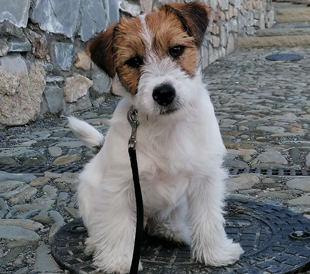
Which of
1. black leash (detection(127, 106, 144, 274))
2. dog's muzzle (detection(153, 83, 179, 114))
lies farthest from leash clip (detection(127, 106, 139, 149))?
dog's muzzle (detection(153, 83, 179, 114))

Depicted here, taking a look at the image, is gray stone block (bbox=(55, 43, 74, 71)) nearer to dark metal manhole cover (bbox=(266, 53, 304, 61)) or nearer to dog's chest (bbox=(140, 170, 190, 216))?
dog's chest (bbox=(140, 170, 190, 216))

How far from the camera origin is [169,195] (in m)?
2.42

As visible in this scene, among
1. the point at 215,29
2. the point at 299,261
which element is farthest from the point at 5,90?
the point at 215,29

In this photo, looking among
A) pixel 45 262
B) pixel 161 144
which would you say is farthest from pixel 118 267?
pixel 161 144

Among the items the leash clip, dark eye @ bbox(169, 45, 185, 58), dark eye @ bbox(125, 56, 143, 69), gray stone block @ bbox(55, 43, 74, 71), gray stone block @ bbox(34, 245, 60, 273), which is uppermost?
dark eye @ bbox(169, 45, 185, 58)

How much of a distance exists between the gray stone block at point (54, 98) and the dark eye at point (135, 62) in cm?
346

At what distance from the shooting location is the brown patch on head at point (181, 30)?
235 cm

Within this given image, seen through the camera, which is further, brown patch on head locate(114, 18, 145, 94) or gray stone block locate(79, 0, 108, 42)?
gray stone block locate(79, 0, 108, 42)

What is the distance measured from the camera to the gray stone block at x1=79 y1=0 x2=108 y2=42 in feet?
20.8

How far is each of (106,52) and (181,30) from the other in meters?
0.39

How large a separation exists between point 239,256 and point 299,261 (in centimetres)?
29

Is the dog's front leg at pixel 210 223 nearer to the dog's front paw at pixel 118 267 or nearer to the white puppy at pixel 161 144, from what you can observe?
the white puppy at pixel 161 144

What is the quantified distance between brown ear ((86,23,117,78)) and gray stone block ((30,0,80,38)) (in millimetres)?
3107

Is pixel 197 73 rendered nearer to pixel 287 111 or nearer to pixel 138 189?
pixel 138 189
